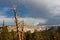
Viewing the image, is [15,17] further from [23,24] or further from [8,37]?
[8,37]

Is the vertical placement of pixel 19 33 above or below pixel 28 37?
above

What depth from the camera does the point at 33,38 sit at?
169125 millimetres

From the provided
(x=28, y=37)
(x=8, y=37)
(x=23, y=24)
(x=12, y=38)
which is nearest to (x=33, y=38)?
(x=28, y=37)

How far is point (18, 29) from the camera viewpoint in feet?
71.5

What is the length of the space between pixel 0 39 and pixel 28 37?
159ft

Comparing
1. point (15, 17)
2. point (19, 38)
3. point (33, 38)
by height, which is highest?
point (15, 17)

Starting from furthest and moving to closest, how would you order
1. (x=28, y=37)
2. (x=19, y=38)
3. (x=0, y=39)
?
(x=28, y=37) → (x=0, y=39) → (x=19, y=38)

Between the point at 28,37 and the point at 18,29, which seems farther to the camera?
the point at 28,37

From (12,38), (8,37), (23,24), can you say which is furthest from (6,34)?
(23,24)

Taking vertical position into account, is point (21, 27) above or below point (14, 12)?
below

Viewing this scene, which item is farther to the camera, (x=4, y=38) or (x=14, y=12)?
(x=4, y=38)

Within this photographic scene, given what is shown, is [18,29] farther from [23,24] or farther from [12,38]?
[12,38]

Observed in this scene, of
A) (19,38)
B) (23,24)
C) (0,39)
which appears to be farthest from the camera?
(0,39)

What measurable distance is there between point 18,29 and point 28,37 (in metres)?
139
